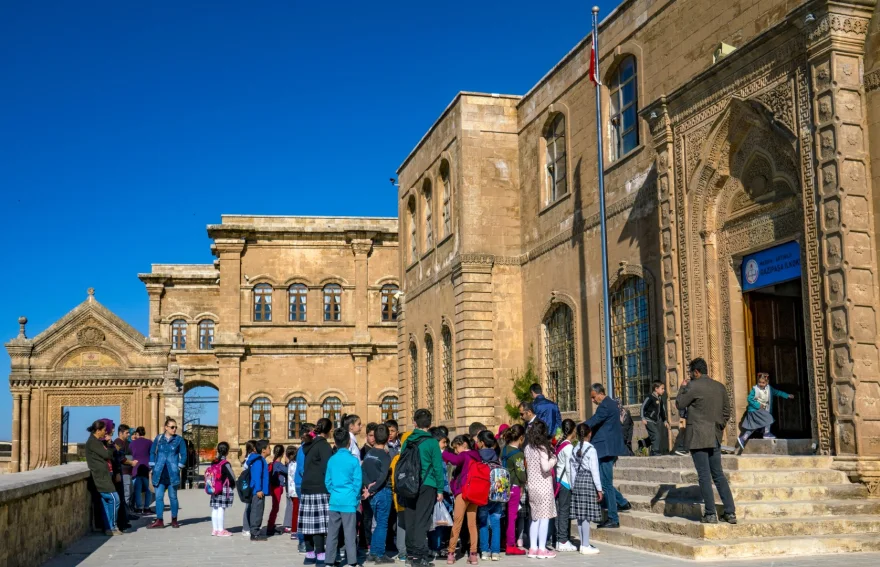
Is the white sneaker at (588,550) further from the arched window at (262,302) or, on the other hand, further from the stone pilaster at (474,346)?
the arched window at (262,302)

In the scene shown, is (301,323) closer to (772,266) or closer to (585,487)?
(772,266)

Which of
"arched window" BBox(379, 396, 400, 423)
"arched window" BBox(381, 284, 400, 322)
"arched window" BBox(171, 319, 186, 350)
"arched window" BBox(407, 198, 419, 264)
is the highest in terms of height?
"arched window" BBox(407, 198, 419, 264)

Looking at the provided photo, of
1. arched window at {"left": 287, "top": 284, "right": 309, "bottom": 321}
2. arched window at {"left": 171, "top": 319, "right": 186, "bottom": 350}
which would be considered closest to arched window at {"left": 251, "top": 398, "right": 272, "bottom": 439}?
arched window at {"left": 287, "top": 284, "right": 309, "bottom": 321}

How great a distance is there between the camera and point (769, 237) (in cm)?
1473

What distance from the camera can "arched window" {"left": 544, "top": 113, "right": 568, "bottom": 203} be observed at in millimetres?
23078

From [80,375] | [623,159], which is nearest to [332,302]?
[80,375]

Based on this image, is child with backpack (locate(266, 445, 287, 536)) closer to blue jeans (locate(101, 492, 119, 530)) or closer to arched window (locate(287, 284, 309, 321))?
blue jeans (locate(101, 492, 119, 530))

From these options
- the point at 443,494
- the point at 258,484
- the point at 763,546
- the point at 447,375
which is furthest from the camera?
the point at 447,375

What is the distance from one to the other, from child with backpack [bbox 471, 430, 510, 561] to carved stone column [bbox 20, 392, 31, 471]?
1110 inches

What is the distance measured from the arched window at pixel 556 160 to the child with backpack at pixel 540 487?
12194 mm

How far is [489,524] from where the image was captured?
11367 millimetres

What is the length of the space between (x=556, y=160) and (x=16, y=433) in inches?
908

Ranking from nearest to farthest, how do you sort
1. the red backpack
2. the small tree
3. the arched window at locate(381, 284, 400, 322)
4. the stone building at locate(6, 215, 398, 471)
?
the red backpack, the small tree, the stone building at locate(6, 215, 398, 471), the arched window at locate(381, 284, 400, 322)

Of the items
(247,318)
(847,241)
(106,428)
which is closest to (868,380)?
(847,241)
